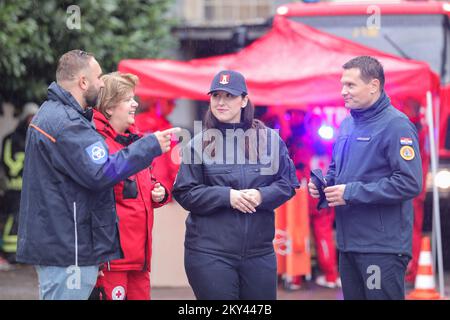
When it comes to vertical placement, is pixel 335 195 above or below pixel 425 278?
above

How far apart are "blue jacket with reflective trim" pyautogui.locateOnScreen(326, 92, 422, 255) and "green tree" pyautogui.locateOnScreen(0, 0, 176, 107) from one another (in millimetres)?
4772

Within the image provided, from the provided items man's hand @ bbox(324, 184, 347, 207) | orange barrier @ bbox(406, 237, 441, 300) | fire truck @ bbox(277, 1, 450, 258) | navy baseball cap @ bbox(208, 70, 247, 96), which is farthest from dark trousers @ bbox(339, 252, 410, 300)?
fire truck @ bbox(277, 1, 450, 258)

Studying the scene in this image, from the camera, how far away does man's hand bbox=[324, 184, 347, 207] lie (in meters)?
5.07

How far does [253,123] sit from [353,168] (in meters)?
0.64

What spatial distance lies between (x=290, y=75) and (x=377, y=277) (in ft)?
13.9

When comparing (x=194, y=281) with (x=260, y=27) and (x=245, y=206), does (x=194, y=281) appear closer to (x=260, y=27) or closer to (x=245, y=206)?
(x=245, y=206)

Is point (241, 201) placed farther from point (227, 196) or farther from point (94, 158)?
point (94, 158)

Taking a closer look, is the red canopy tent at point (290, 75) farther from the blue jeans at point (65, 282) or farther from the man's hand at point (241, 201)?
the blue jeans at point (65, 282)

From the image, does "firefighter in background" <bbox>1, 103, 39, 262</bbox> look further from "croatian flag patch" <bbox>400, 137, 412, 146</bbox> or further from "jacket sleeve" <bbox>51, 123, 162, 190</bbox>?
"croatian flag patch" <bbox>400, 137, 412, 146</bbox>

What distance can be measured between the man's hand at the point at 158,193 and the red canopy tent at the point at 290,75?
356 cm

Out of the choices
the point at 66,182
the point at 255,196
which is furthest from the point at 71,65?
the point at 255,196

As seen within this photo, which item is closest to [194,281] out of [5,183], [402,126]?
[402,126]

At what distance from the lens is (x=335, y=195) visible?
5.09m

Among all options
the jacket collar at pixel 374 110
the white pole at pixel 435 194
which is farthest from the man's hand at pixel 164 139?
Answer: the white pole at pixel 435 194
